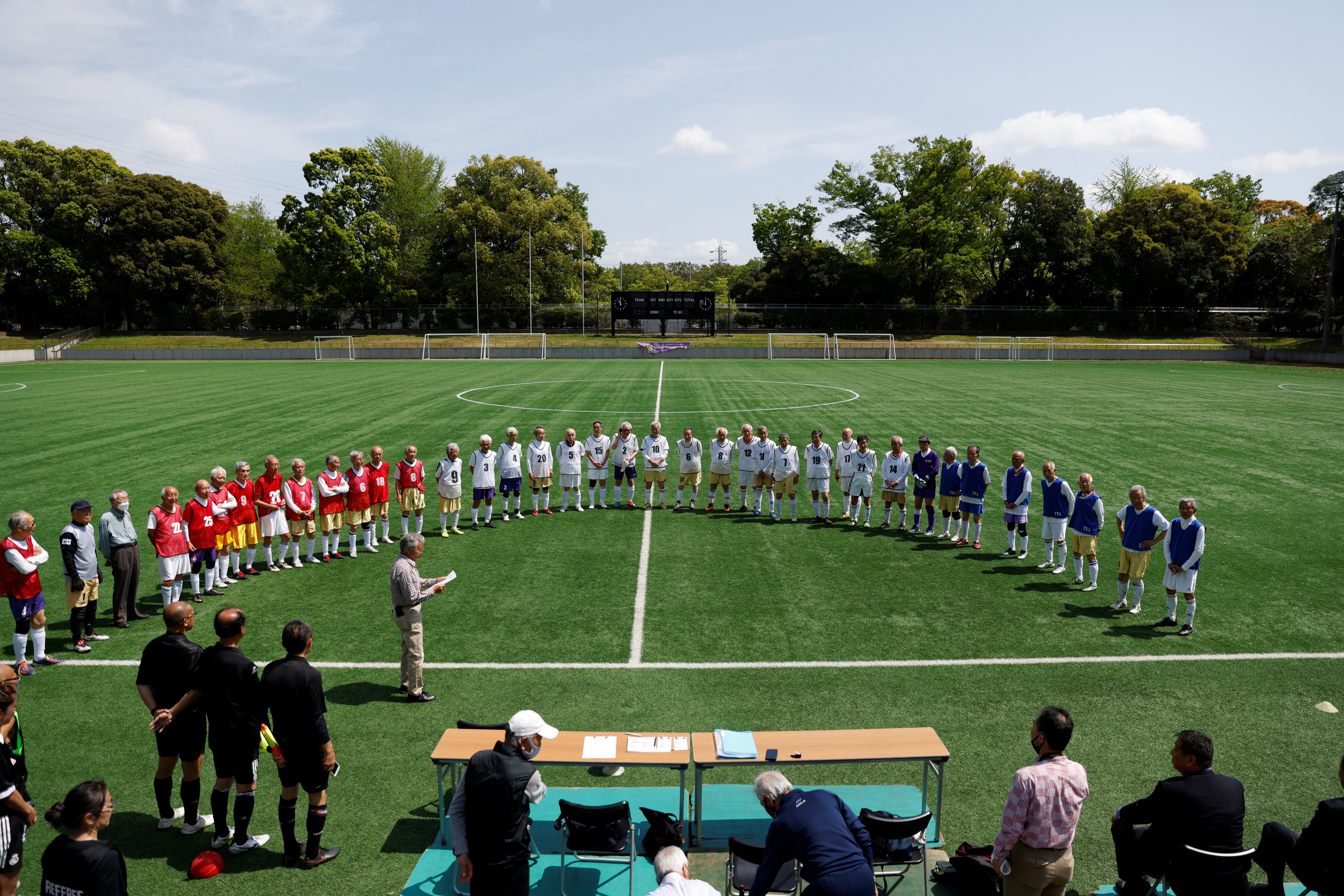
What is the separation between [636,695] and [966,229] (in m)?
75.3

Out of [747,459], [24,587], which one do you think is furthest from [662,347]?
[24,587]

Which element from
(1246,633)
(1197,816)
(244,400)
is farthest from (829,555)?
(244,400)

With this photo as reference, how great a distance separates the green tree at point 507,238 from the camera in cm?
7475

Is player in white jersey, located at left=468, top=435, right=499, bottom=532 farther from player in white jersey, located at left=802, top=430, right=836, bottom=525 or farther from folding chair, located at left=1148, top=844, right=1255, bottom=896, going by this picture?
folding chair, located at left=1148, top=844, right=1255, bottom=896

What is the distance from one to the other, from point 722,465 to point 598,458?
2.99 metres

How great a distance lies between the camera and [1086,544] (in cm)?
1327

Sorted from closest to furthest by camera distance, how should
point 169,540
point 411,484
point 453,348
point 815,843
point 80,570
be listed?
point 815,843
point 80,570
point 169,540
point 411,484
point 453,348

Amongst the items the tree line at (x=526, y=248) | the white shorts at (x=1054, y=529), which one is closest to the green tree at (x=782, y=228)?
the tree line at (x=526, y=248)

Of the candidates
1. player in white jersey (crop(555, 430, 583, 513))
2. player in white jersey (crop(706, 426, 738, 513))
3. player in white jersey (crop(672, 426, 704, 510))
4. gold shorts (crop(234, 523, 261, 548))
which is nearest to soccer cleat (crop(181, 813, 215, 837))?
gold shorts (crop(234, 523, 261, 548))

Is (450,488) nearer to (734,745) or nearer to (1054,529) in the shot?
(734,745)

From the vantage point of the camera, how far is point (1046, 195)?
74438 mm

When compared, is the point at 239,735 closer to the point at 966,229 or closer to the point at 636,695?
the point at 636,695

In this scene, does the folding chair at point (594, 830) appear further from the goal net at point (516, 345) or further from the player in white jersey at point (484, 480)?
the goal net at point (516, 345)

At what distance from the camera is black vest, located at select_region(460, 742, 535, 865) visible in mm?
5047
